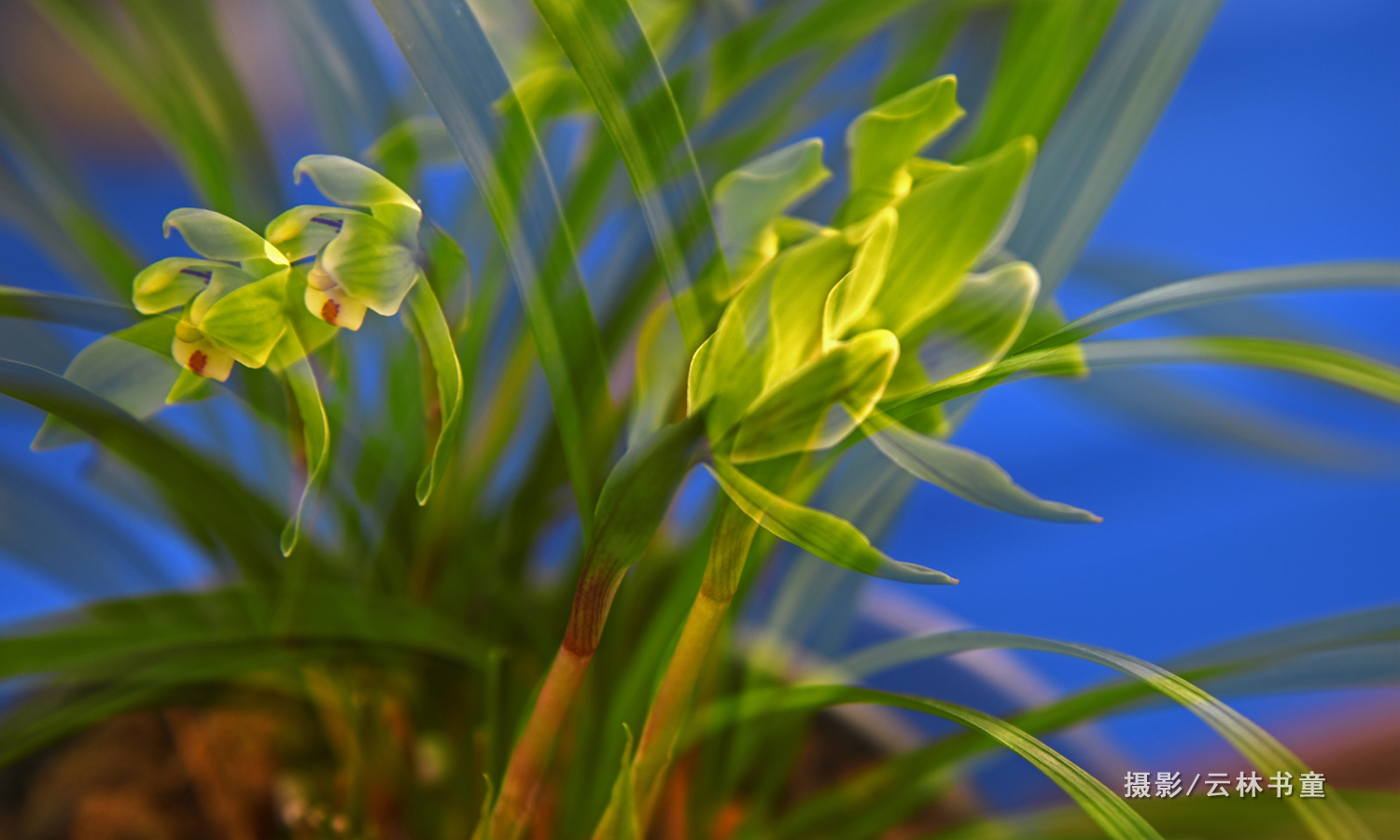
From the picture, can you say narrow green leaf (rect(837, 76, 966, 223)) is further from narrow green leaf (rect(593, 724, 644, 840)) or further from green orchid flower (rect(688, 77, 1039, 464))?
narrow green leaf (rect(593, 724, 644, 840))

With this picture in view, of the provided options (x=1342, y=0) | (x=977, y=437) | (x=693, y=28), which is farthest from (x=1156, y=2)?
(x=1342, y=0)

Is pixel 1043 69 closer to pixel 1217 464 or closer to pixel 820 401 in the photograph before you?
pixel 820 401

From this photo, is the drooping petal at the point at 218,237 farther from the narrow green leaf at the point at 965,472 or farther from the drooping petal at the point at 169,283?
the narrow green leaf at the point at 965,472

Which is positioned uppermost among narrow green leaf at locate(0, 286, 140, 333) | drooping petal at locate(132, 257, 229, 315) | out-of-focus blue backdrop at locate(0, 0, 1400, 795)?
narrow green leaf at locate(0, 286, 140, 333)

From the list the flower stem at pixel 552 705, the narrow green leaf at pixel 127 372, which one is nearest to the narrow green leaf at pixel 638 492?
the flower stem at pixel 552 705

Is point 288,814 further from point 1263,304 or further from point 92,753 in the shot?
point 1263,304

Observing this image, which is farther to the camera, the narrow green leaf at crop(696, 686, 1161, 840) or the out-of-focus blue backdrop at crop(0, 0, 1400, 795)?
the out-of-focus blue backdrop at crop(0, 0, 1400, 795)

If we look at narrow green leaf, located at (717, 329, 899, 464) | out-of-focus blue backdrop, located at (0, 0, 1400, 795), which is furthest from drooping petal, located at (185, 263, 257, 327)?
out-of-focus blue backdrop, located at (0, 0, 1400, 795)

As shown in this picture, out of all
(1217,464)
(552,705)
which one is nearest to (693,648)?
(552,705)
